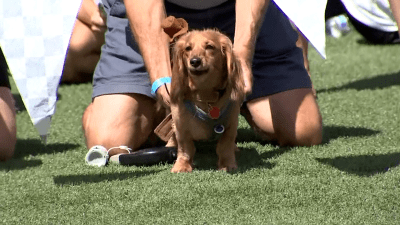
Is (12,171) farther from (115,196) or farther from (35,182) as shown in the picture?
(115,196)

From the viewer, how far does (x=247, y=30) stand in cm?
256

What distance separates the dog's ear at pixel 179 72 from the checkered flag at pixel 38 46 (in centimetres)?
39

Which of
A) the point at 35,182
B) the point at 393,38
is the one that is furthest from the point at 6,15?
the point at 393,38

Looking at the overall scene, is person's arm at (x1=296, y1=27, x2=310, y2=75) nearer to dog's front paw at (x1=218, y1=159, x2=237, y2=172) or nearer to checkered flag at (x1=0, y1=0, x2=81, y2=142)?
dog's front paw at (x1=218, y1=159, x2=237, y2=172)

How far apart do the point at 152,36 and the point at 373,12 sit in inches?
97.2

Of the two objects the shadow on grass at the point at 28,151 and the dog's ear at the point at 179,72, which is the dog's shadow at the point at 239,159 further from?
the shadow on grass at the point at 28,151

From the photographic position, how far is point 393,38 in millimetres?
5562

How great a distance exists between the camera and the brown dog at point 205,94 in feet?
7.36

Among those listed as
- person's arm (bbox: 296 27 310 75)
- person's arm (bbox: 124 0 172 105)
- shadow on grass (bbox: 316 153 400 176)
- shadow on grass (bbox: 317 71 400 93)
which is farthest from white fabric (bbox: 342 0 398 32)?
person's arm (bbox: 124 0 172 105)

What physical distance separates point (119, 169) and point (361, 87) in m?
2.01

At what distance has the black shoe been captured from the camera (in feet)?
8.71

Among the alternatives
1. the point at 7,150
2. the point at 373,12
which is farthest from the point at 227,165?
the point at 373,12

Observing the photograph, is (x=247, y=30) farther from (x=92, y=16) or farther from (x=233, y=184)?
Result: (x=92, y=16)

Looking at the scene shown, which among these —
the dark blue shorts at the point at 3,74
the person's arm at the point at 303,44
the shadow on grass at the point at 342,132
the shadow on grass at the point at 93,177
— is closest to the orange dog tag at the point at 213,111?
the shadow on grass at the point at 93,177
